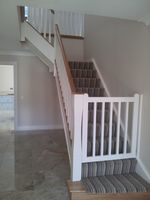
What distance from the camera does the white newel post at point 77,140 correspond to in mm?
2346

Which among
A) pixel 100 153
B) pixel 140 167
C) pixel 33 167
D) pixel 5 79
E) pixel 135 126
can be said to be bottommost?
pixel 33 167

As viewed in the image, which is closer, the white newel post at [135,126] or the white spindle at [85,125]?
the white spindle at [85,125]

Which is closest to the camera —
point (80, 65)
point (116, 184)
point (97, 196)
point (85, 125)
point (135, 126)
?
point (97, 196)

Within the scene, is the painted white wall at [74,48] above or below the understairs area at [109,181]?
above

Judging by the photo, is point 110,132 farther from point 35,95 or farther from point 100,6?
point 35,95

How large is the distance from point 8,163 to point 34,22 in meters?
3.45

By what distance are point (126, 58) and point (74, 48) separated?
8.92ft

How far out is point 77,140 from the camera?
2400mm

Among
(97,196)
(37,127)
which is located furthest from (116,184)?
(37,127)

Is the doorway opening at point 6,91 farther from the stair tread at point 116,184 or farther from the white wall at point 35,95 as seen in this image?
the stair tread at point 116,184

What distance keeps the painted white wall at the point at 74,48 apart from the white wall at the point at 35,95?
0.84m

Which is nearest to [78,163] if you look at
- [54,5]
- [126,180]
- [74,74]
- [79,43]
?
[126,180]

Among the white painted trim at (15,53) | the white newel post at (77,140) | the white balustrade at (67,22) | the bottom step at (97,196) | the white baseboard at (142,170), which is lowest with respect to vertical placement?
the bottom step at (97,196)

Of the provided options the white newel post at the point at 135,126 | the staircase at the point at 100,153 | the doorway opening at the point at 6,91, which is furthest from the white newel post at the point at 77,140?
the doorway opening at the point at 6,91
